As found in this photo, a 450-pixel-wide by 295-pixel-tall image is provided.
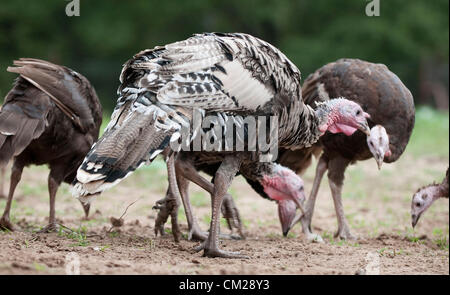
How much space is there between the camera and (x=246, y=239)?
6.43 metres

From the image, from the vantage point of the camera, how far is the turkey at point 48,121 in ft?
19.1

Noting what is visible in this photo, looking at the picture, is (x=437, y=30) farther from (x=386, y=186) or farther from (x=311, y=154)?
(x=311, y=154)

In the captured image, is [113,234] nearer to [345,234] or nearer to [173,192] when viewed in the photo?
[173,192]

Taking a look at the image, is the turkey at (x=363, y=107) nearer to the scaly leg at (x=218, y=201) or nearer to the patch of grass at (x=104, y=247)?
the scaly leg at (x=218, y=201)

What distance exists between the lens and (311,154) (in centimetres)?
Answer: 775

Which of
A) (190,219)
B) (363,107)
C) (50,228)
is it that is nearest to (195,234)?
(190,219)

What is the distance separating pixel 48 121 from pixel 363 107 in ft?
10.2

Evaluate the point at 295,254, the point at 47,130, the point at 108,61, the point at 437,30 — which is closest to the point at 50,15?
the point at 108,61

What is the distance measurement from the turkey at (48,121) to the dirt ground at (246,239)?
66cm

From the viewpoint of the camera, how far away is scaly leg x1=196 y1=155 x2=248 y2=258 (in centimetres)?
513

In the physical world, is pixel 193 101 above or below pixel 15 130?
above

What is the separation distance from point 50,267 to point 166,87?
5.09 ft

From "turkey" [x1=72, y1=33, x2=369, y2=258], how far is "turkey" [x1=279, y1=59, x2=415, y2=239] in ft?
3.98

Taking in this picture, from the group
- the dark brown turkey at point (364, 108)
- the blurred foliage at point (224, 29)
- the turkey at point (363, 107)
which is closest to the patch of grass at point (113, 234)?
the dark brown turkey at point (364, 108)
